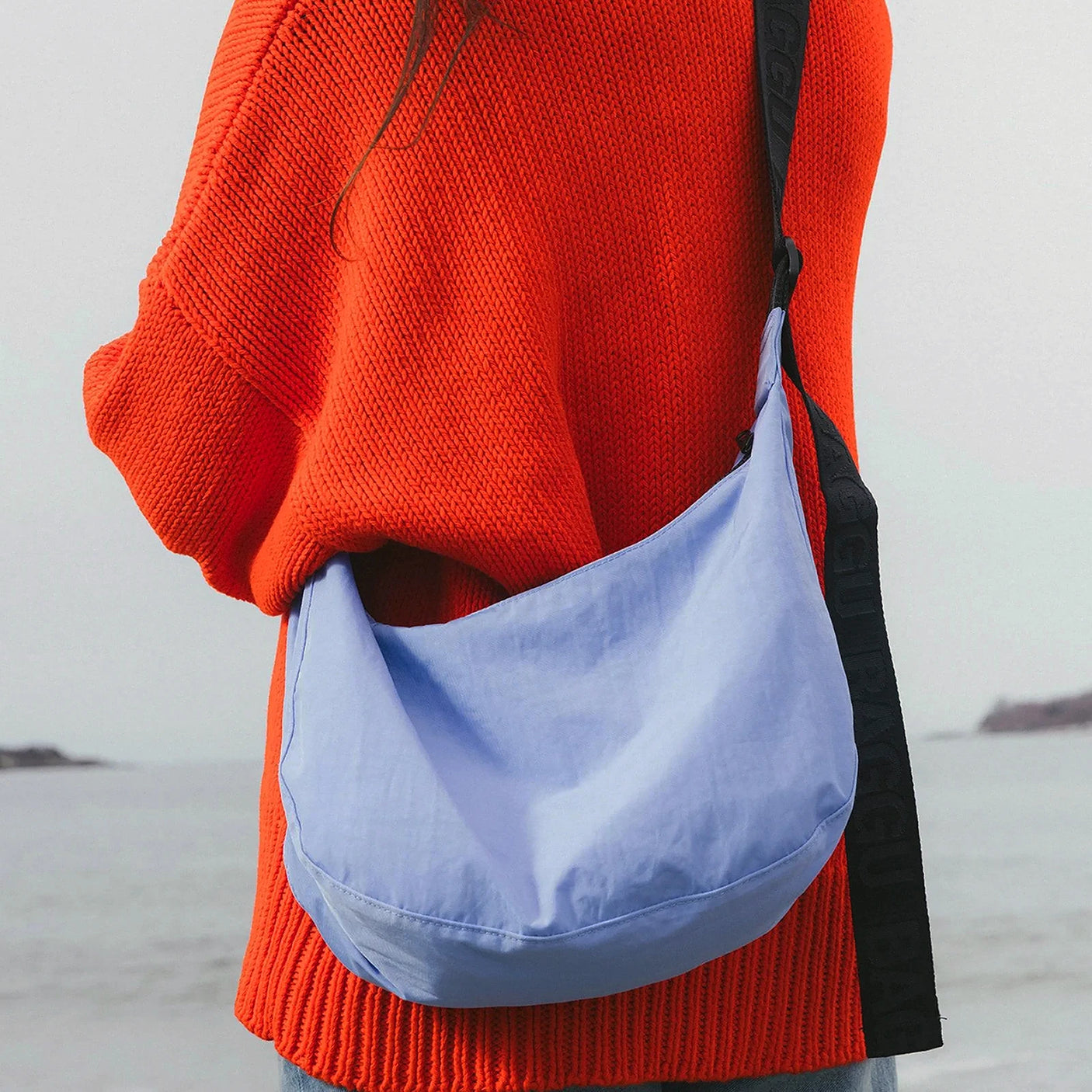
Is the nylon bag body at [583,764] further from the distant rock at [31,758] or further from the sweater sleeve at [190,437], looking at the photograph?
the distant rock at [31,758]

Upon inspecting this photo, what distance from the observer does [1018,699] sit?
7.66 ft

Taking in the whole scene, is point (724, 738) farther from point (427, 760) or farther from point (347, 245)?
point (347, 245)

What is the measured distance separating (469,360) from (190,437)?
125 millimetres

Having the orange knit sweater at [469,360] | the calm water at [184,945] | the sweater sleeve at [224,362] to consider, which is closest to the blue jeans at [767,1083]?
the orange knit sweater at [469,360]

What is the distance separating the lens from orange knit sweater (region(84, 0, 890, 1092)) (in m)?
0.48

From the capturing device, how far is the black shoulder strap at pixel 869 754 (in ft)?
1.69

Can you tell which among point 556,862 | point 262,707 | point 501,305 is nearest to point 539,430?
point 501,305

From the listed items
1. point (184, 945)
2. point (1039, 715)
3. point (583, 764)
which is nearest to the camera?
point (583, 764)

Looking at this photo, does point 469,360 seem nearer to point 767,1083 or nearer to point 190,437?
point 190,437

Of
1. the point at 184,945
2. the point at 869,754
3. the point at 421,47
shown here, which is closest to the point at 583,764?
the point at 869,754

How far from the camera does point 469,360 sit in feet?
1.58

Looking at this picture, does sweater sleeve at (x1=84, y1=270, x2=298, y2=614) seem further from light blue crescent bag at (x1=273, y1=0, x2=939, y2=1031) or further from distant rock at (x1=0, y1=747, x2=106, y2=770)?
distant rock at (x1=0, y1=747, x2=106, y2=770)

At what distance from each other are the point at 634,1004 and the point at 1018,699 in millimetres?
2028

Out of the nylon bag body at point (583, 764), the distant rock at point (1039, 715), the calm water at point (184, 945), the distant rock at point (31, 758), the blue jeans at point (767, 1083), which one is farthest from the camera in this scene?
the distant rock at point (1039, 715)
